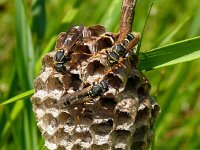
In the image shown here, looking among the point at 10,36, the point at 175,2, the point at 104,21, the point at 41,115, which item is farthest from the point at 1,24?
the point at 41,115

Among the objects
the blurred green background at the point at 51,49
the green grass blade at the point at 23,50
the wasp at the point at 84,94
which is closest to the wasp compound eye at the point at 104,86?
the wasp at the point at 84,94

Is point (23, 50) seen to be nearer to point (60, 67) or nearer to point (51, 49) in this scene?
point (51, 49)

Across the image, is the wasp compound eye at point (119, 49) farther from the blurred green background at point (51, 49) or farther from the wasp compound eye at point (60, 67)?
the blurred green background at point (51, 49)

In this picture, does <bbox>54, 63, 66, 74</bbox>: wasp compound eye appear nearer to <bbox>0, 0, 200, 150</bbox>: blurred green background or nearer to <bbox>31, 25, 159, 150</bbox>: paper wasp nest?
<bbox>31, 25, 159, 150</bbox>: paper wasp nest

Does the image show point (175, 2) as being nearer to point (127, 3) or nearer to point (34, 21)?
point (34, 21)

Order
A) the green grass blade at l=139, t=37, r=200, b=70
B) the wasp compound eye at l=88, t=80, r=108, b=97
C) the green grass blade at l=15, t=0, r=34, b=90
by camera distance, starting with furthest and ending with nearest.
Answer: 1. the green grass blade at l=15, t=0, r=34, b=90
2. the green grass blade at l=139, t=37, r=200, b=70
3. the wasp compound eye at l=88, t=80, r=108, b=97

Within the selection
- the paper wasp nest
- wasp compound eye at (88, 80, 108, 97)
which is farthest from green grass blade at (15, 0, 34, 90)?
wasp compound eye at (88, 80, 108, 97)

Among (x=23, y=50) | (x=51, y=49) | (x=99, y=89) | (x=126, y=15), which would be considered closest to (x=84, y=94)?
(x=99, y=89)
